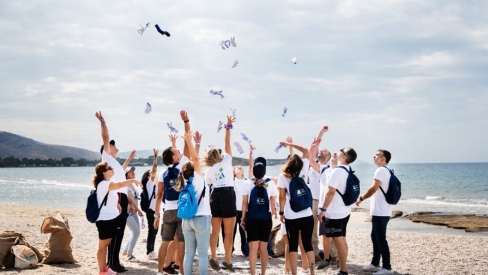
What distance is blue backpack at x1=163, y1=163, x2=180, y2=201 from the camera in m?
7.71

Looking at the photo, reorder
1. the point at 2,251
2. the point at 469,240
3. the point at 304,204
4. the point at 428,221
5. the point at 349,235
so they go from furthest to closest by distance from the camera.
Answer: the point at 428,221 → the point at 349,235 → the point at 469,240 → the point at 2,251 → the point at 304,204

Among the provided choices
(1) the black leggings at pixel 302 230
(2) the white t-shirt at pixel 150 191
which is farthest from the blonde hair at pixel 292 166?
(2) the white t-shirt at pixel 150 191

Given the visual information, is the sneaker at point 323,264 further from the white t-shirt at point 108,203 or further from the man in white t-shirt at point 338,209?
the white t-shirt at point 108,203

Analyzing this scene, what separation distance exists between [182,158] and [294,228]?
2.13 metres

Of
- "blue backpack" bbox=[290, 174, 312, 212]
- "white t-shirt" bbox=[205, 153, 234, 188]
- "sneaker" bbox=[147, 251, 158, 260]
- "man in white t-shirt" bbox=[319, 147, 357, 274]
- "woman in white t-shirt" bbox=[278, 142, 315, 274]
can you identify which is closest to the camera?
"blue backpack" bbox=[290, 174, 312, 212]

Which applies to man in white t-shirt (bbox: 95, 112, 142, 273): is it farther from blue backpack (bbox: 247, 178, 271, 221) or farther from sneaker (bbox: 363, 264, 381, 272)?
sneaker (bbox: 363, 264, 381, 272)

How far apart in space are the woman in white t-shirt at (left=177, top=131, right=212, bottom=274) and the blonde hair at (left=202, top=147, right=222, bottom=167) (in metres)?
0.68

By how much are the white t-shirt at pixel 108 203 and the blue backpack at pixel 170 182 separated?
0.81m

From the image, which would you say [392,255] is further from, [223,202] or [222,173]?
[222,173]

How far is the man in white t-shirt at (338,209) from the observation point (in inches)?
314

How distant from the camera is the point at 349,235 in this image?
1504 cm

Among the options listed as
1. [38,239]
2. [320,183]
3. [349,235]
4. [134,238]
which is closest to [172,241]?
[134,238]

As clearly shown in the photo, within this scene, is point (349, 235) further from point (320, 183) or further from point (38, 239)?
point (38, 239)

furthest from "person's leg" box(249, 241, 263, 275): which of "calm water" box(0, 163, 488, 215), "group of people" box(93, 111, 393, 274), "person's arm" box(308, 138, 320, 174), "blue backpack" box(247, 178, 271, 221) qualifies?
"calm water" box(0, 163, 488, 215)
